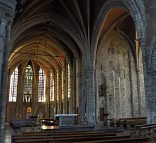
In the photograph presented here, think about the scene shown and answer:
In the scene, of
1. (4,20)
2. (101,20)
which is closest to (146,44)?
(101,20)

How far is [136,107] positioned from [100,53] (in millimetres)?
7876

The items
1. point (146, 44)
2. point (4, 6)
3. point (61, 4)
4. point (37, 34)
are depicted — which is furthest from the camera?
point (37, 34)

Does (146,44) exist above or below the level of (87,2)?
below

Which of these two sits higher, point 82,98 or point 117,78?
point 117,78

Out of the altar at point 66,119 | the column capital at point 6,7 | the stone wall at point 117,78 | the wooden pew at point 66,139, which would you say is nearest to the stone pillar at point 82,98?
the stone wall at point 117,78

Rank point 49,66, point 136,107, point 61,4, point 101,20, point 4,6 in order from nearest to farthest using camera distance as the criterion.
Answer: point 4,6 < point 101,20 < point 61,4 < point 136,107 < point 49,66

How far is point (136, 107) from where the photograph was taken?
24391 millimetres

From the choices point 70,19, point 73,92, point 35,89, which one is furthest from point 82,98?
point 35,89

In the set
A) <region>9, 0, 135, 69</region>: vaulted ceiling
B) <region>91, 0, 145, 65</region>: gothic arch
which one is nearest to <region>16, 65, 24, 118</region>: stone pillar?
<region>9, 0, 135, 69</region>: vaulted ceiling

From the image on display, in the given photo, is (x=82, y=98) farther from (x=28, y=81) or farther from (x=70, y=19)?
(x=28, y=81)

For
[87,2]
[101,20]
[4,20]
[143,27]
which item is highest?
[87,2]

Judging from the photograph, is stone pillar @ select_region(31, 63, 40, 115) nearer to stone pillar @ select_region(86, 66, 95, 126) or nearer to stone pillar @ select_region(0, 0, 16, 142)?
stone pillar @ select_region(86, 66, 95, 126)

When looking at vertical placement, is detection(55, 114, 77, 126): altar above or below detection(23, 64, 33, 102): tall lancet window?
below

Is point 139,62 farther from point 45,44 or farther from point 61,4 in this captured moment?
point 45,44
